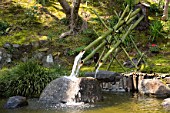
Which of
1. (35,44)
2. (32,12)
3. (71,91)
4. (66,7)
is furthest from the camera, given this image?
(32,12)

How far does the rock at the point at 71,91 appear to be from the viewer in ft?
31.3

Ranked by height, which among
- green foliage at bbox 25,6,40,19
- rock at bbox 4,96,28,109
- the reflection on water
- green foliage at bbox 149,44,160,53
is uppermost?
green foliage at bbox 25,6,40,19

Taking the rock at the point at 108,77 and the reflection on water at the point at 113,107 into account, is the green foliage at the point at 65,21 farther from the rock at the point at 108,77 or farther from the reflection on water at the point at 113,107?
the reflection on water at the point at 113,107

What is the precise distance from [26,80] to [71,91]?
74.3 inches

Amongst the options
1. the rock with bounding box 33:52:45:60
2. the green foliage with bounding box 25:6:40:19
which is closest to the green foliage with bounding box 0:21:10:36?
the green foliage with bounding box 25:6:40:19

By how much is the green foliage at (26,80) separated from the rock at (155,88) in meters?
3.17

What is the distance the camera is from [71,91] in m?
9.60

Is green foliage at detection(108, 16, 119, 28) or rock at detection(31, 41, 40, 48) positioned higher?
green foliage at detection(108, 16, 119, 28)

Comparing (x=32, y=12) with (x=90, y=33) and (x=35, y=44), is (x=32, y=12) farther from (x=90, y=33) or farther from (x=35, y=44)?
(x=90, y=33)

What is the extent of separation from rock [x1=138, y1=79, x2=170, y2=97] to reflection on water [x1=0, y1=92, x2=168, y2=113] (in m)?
0.52

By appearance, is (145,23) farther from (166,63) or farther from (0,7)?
(0,7)

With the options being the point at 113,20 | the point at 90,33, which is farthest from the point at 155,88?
the point at 113,20

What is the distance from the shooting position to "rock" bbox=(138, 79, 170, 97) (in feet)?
34.8

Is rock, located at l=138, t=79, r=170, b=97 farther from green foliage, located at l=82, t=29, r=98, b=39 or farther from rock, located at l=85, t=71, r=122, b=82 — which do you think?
green foliage, located at l=82, t=29, r=98, b=39
